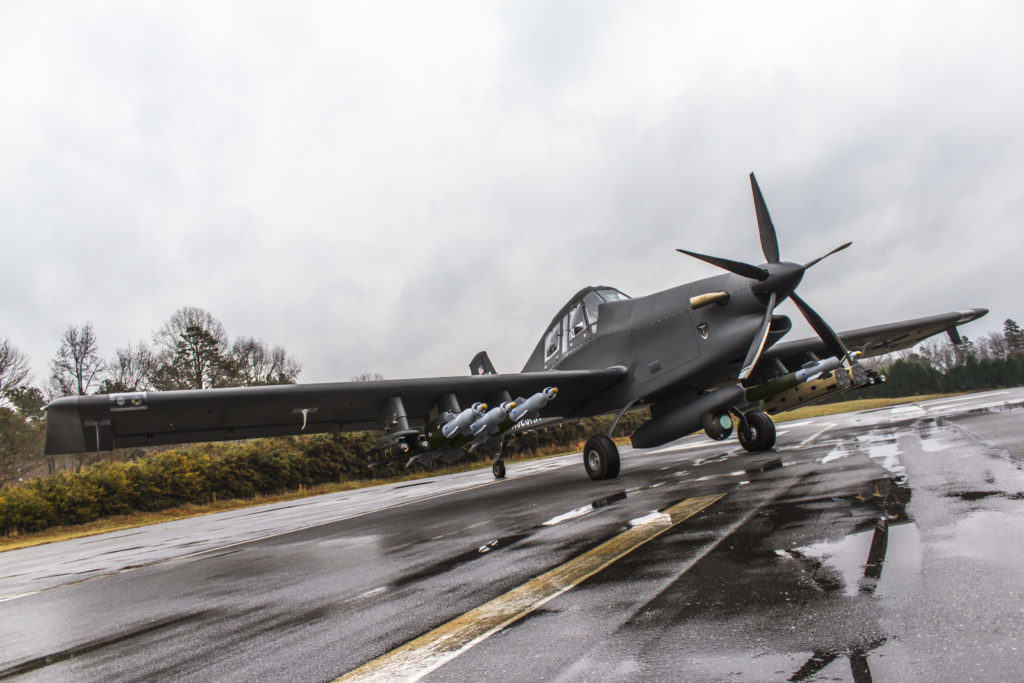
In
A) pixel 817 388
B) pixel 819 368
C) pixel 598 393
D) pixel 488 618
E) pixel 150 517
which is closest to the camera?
pixel 488 618

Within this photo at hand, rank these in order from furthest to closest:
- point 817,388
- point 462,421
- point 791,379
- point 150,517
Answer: point 150,517
point 817,388
point 791,379
point 462,421

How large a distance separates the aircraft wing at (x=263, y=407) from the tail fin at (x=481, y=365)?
3.15m

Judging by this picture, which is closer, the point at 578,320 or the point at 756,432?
the point at 756,432

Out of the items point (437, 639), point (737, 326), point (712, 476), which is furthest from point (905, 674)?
point (737, 326)

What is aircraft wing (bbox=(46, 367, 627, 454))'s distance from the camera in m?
7.91

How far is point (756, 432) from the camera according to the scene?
12359 mm

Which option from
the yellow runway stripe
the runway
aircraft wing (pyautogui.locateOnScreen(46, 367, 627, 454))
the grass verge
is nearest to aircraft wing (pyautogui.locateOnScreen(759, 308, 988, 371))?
aircraft wing (pyautogui.locateOnScreen(46, 367, 627, 454))

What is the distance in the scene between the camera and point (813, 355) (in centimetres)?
1420

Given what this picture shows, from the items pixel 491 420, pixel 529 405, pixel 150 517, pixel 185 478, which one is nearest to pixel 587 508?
pixel 529 405

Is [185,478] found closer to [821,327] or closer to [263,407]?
[263,407]

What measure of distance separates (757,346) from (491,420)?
4979mm

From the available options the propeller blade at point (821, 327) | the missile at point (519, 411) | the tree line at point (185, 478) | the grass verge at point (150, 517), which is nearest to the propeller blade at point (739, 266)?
the propeller blade at point (821, 327)

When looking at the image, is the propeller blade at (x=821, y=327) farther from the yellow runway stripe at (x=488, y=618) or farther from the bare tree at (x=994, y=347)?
the bare tree at (x=994, y=347)

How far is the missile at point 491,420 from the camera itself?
9656 millimetres
